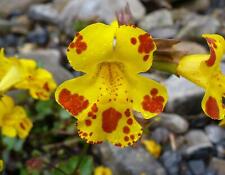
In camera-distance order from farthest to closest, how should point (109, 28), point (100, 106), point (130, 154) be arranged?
point (130, 154)
point (100, 106)
point (109, 28)

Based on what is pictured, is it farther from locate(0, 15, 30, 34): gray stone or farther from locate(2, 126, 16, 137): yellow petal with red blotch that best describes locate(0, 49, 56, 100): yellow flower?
locate(0, 15, 30, 34): gray stone

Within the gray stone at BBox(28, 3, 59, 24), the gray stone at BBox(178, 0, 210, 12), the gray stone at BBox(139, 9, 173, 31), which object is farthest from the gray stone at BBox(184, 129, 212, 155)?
the gray stone at BBox(28, 3, 59, 24)

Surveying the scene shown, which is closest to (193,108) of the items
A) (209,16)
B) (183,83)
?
(183,83)

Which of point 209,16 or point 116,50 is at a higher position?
point 116,50

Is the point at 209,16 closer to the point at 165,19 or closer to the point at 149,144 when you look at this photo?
the point at 165,19

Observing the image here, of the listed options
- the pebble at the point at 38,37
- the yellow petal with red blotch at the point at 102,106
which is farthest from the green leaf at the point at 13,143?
the pebble at the point at 38,37

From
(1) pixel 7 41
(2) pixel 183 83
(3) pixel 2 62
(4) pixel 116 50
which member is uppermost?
(4) pixel 116 50

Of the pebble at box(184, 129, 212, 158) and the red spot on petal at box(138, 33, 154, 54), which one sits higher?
the red spot on petal at box(138, 33, 154, 54)
